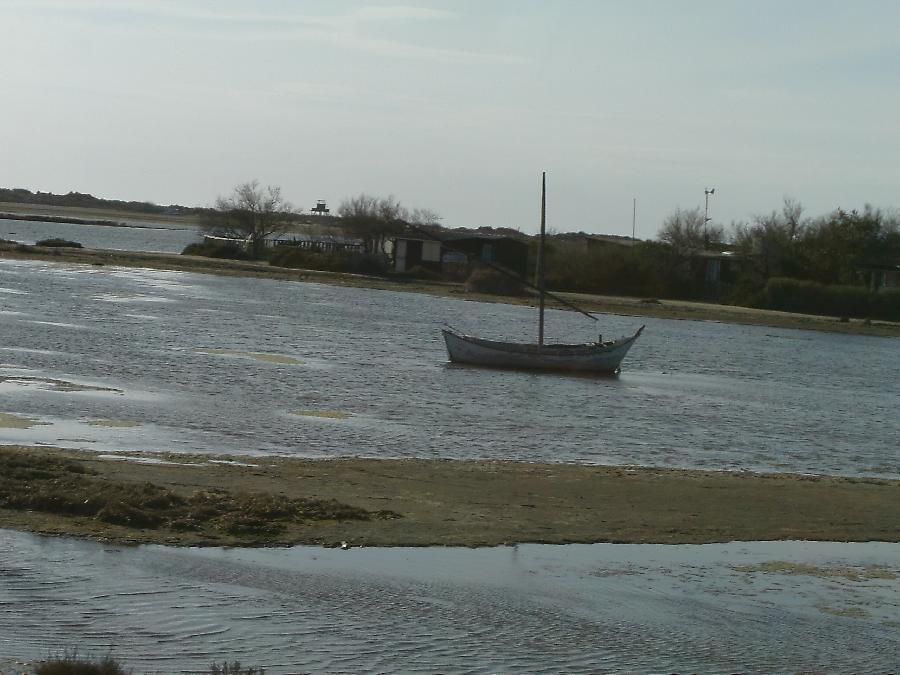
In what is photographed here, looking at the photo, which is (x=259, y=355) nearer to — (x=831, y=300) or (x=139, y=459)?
(x=139, y=459)

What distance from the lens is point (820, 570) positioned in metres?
15.4

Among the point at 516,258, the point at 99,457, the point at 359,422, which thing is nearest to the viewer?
the point at 99,457

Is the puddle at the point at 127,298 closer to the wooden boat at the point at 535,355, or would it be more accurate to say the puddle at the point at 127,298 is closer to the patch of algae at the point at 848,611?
the wooden boat at the point at 535,355

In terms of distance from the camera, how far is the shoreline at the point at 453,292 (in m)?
91.0

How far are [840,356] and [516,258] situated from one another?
1668 inches

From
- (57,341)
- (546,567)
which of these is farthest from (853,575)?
(57,341)

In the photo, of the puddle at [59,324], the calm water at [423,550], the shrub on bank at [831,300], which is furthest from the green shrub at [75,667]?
the shrub on bank at [831,300]

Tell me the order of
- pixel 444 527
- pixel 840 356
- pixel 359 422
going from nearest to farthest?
pixel 444 527 < pixel 359 422 < pixel 840 356

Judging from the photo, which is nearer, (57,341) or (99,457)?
(99,457)

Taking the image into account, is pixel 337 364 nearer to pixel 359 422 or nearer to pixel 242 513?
pixel 359 422

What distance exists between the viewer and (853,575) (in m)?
15.2

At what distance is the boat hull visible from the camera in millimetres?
48531

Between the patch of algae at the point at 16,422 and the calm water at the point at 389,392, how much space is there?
323 mm

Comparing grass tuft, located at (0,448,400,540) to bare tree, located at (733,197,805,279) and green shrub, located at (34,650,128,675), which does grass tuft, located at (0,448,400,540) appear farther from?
bare tree, located at (733,197,805,279)
